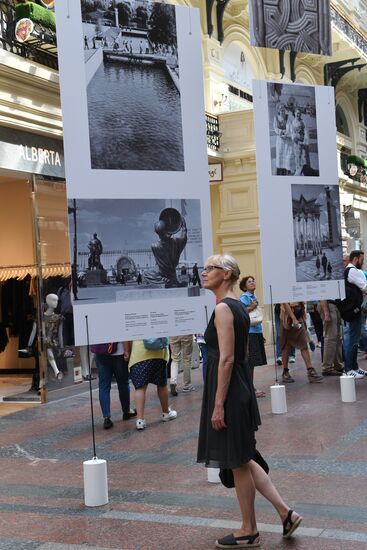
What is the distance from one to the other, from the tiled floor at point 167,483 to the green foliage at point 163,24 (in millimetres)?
3841

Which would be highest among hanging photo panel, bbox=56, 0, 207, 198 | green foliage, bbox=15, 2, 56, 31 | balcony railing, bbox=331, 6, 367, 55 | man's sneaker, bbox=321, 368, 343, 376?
balcony railing, bbox=331, 6, 367, 55

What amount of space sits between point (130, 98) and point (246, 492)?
12.0 ft

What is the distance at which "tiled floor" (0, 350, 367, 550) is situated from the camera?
4.71m

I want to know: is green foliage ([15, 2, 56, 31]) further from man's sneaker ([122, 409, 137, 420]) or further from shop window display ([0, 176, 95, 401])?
man's sneaker ([122, 409, 137, 420])

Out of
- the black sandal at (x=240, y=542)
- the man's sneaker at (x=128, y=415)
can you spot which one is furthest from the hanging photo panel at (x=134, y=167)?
the man's sneaker at (x=128, y=415)

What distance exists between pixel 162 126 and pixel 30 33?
4868mm

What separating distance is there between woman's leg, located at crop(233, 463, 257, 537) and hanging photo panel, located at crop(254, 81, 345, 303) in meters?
4.47

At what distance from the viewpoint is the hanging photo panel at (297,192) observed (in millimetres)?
8969

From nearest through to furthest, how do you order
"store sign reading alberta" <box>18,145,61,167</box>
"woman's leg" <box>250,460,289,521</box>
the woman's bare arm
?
1. the woman's bare arm
2. "woman's leg" <box>250,460,289,521</box>
3. "store sign reading alberta" <box>18,145,61,167</box>

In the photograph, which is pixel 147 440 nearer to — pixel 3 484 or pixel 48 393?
pixel 3 484

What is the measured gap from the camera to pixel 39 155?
11.4 meters

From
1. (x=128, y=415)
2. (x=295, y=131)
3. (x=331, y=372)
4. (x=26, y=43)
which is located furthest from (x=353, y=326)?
(x=26, y=43)

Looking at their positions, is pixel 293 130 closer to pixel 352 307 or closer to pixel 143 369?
pixel 352 307

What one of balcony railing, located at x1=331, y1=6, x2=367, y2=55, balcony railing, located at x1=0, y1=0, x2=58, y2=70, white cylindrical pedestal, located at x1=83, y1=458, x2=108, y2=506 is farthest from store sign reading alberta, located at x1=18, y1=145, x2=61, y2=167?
balcony railing, located at x1=331, y1=6, x2=367, y2=55
